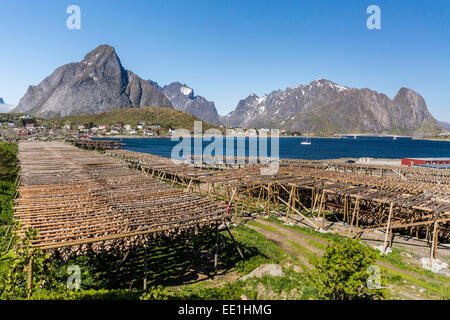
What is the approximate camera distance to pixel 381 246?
16734 millimetres

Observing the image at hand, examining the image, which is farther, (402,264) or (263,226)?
(263,226)

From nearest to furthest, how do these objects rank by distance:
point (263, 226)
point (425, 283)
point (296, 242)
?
1. point (425, 283)
2. point (296, 242)
3. point (263, 226)

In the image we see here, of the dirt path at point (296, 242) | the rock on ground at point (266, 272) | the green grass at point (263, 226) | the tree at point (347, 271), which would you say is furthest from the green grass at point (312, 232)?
the tree at point (347, 271)

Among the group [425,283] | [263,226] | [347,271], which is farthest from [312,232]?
[347,271]

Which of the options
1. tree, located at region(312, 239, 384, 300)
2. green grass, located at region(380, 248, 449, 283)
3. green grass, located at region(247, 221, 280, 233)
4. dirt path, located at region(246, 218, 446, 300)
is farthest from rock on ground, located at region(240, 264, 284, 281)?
green grass, located at region(247, 221, 280, 233)

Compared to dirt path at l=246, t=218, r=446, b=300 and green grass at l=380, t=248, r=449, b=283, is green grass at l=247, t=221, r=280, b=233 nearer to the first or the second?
dirt path at l=246, t=218, r=446, b=300

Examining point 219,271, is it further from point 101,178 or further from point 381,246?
point 101,178

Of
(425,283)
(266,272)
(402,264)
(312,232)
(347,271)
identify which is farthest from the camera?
(312,232)

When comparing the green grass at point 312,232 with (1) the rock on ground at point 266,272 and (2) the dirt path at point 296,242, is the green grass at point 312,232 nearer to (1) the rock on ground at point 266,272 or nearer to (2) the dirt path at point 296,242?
(2) the dirt path at point 296,242

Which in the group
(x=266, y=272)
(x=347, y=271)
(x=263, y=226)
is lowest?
(x=263, y=226)

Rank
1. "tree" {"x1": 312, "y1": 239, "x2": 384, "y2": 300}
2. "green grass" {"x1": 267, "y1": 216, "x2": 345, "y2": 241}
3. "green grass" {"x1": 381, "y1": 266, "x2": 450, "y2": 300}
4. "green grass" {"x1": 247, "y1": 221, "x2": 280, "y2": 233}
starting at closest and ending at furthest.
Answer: "tree" {"x1": 312, "y1": 239, "x2": 384, "y2": 300}, "green grass" {"x1": 381, "y1": 266, "x2": 450, "y2": 300}, "green grass" {"x1": 267, "y1": 216, "x2": 345, "y2": 241}, "green grass" {"x1": 247, "y1": 221, "x2": 280, "y2": 233}

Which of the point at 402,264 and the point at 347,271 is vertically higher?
the point at 347,271

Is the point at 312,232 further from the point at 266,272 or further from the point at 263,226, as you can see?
the point at 266,272
